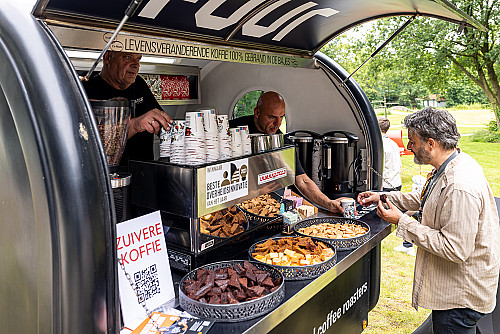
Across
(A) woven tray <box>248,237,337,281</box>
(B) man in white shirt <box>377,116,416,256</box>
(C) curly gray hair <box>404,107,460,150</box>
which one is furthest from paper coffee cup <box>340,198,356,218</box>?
(B) man in white shirt <box>377,116,416,256</box>

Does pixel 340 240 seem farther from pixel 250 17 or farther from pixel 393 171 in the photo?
pixel 393 171

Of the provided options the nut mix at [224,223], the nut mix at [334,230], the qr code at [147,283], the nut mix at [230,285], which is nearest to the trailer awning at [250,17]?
the nut mix at [224,223]

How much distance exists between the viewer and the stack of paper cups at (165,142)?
224cm

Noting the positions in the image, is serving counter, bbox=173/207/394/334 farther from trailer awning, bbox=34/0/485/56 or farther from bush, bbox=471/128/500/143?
bush, bbox=471/128/500/143

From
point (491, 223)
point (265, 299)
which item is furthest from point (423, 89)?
point (265, 299)

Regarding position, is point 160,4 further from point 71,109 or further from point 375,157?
point 375,157

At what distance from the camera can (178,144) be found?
2.17m

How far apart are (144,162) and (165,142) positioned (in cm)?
16

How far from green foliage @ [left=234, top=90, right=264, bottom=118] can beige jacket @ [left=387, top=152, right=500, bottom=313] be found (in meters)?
2.54

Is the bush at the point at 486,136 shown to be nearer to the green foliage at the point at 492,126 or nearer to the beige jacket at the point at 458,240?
the green foliage at the point at 492,126

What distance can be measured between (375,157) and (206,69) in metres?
2.33

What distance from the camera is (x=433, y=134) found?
103 inches

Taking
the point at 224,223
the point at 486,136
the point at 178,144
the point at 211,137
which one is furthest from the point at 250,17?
the point at 486,136

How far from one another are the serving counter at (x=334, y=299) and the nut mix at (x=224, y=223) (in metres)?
0.32
